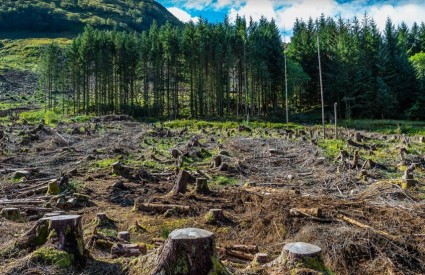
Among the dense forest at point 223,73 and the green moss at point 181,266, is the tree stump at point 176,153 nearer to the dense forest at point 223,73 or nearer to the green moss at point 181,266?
the green moss at point 181,266

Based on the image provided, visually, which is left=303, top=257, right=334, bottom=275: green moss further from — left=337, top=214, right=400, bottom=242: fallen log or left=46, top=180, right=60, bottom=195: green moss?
left=46, top=180, right=60, bottom=195: green moss

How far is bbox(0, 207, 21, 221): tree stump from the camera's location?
8.51m

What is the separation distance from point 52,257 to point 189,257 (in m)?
1.94

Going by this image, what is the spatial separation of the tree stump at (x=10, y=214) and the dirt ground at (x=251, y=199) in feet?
0.63

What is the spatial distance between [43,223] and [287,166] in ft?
38.0

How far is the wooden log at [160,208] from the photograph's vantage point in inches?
388

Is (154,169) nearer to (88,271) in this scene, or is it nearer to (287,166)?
(287,166)

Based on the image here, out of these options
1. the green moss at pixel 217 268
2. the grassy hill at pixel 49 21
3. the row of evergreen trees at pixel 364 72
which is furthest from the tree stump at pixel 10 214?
the grassy hill at pixel 49 21

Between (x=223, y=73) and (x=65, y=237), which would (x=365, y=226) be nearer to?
(x=65, y=237)

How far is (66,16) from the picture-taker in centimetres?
13088

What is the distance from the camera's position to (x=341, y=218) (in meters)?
8.17

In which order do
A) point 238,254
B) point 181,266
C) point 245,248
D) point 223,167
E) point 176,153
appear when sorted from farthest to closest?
point 176,153 → point 223,167 → point 245,248 → point 238,254 → point 181,266

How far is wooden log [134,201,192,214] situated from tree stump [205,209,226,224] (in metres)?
0.86

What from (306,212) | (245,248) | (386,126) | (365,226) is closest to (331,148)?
(306,212)
